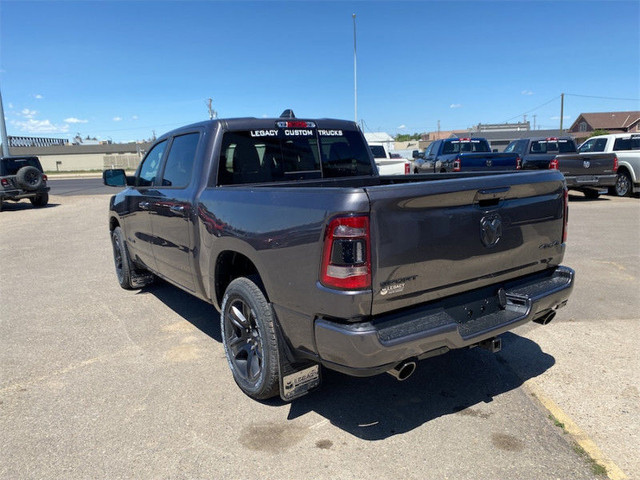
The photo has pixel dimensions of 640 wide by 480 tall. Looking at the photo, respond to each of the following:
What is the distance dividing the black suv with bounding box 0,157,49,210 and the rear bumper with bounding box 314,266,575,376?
18292 millimetres

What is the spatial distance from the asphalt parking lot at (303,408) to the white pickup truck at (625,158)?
39.0ft

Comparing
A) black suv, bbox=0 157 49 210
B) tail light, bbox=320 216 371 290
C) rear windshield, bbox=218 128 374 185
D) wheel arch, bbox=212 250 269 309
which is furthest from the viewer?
black suv, bbox=0 157 49 210

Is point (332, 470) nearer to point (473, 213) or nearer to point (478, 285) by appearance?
point (478, 285)

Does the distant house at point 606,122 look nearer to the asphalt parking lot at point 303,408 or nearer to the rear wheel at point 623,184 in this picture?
the rear wheel at point 623,184

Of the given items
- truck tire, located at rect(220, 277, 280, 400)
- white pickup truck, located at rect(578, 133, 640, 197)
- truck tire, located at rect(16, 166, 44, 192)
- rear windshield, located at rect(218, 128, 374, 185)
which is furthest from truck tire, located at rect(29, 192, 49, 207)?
white pickup truck, located at rect(578, 133, 640, 197)

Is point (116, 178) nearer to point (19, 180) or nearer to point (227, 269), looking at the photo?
point (227, 269)

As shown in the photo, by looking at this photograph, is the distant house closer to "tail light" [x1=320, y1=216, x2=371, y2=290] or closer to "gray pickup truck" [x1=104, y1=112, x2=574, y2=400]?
"gray pickup truck" [x1=104, y1=112, x2=574, y2=400]

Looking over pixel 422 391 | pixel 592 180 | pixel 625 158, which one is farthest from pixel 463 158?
pixel 422 391

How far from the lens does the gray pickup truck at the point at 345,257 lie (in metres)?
2.56

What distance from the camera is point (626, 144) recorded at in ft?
52.7

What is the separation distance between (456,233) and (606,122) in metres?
83.7

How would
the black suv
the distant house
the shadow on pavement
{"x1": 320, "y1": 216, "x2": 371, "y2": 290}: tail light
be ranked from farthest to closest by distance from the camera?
1. the distant house
2. the black suv
3. the shadow on pavement
4. {"x1": 320, "y1": 216, "x2": 371, "y2": 290}: tail light

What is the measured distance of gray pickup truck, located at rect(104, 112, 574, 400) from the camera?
2564mm

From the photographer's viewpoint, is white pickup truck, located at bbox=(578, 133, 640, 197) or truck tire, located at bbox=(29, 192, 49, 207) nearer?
white pickup truck, located at bbox=(578, 133, 640, 197)
